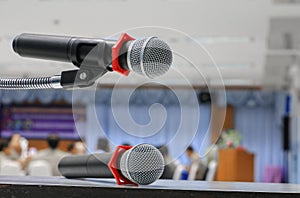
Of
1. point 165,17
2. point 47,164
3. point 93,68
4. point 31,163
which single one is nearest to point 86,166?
point 93,68

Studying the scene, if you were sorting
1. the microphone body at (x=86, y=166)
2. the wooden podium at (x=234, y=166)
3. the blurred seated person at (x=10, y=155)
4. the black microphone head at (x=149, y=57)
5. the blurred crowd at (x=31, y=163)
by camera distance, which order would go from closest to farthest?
the black microphone head at (x=149, y=57) → the microphone body at (x=86, y=166) → the blurred crowd at (x=31, y=163) → the wooden podium at (x=234, y=166) → the blurred seated person at (x=10, y=155)

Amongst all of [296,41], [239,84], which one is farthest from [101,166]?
[239,84]

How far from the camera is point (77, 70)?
2.60 feet

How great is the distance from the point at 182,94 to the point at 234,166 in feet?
21.1

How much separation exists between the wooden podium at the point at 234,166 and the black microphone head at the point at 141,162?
6.33 meters

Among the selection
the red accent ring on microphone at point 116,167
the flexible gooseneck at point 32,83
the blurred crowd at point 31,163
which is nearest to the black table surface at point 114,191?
the red accent ring on microphone at point 116,167

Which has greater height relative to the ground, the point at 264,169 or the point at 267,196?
the point at 267,196

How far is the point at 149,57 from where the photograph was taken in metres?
0.74

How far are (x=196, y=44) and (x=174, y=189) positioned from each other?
8.9 inches

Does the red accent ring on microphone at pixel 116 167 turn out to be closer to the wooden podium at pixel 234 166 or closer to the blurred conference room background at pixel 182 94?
the blurred conference room background at pixel 182 94

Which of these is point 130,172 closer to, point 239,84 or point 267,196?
point 267,196

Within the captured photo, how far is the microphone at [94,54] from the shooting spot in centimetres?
75

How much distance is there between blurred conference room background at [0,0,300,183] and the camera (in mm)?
807

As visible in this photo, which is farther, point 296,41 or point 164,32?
point 296,41
